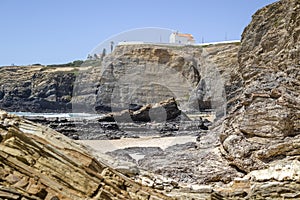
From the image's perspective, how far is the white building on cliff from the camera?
2464 inches

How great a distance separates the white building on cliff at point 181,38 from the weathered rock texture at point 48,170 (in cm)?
5836

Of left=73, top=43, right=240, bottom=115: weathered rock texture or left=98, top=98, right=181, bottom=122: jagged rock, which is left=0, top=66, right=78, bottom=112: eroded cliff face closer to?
left=73, top=43, right=240, bottom=115: weathered rock texture

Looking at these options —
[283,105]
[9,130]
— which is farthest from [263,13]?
[9,130]

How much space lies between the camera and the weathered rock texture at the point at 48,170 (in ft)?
12.0

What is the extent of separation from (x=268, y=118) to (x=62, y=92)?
58.6m

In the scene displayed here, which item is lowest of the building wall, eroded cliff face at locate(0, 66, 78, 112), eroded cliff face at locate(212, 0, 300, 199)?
eroded cliff face at locate(0, 66, 78, 112)

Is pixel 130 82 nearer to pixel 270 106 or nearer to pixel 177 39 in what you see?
pixel 177 39

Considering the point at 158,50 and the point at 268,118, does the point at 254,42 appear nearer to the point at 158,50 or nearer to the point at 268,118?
the point at 268,118

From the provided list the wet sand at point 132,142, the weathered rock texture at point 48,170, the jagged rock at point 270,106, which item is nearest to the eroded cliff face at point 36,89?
the wet sand at point 132,142

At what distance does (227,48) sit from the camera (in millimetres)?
46625

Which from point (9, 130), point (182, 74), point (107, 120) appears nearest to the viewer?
point (9, 130)

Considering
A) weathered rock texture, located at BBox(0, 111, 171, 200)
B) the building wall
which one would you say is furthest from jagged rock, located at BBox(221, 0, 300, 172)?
the building wall

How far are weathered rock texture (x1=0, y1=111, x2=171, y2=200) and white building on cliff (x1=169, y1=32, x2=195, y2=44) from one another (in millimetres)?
58363

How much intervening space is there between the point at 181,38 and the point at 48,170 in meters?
62.2
